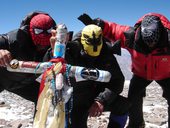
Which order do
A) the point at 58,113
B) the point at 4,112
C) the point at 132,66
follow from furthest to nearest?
1. the point at 4,112
2. the point at 132,66
3. the point at 58,113

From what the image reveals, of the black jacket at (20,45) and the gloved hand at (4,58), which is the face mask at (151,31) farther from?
the gloved hand at (4,58)

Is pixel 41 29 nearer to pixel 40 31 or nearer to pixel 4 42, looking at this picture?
pixel 40 31

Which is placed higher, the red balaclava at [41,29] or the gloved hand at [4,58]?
the red balaclava at [41,29]

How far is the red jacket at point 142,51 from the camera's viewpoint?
6.24m

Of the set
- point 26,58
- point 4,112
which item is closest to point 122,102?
point 26,58

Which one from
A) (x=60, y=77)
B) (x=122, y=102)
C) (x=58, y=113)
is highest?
(x=60, y=77)

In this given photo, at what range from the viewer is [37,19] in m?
4.98

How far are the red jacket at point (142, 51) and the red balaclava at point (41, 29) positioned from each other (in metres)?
1.80

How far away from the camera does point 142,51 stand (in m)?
6.27

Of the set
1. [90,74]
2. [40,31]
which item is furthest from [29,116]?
[90,74]

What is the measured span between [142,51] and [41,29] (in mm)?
2108

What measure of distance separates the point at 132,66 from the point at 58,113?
13.1 feet

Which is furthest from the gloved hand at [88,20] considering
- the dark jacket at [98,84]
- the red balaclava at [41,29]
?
the red balaclava at [41,29]

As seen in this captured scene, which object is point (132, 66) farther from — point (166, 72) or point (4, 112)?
point (4, 112)
